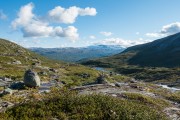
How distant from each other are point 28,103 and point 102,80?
83.8ft

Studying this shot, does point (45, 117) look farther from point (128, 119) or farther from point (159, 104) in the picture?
point (159, 104)

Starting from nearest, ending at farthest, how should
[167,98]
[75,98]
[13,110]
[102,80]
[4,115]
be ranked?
[4,115] < [13,110] < [75,98] < [167,98] < [102,80]

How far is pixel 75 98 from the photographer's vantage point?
25609 mm

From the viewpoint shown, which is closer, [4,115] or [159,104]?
[4,115]

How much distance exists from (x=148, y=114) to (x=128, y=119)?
2.27 metres

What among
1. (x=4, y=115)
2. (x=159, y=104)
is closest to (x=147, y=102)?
(x=159, y=104)

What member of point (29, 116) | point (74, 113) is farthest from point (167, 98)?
point (29, 116)

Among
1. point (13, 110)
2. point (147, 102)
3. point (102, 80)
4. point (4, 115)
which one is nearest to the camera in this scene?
point (4, 115)

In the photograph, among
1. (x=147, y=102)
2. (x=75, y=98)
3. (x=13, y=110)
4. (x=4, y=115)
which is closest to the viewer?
Answer: (x=4, y=115)

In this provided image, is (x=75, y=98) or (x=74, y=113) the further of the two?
(x=75, y=98)

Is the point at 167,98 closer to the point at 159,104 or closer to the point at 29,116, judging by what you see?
the point at 159,104

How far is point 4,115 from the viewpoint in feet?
73.2

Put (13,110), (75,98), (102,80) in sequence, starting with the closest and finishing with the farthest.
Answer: (13,110) → (75,98) → (102,80)

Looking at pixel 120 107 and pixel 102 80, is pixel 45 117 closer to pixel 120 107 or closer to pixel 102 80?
pixel 120 107
